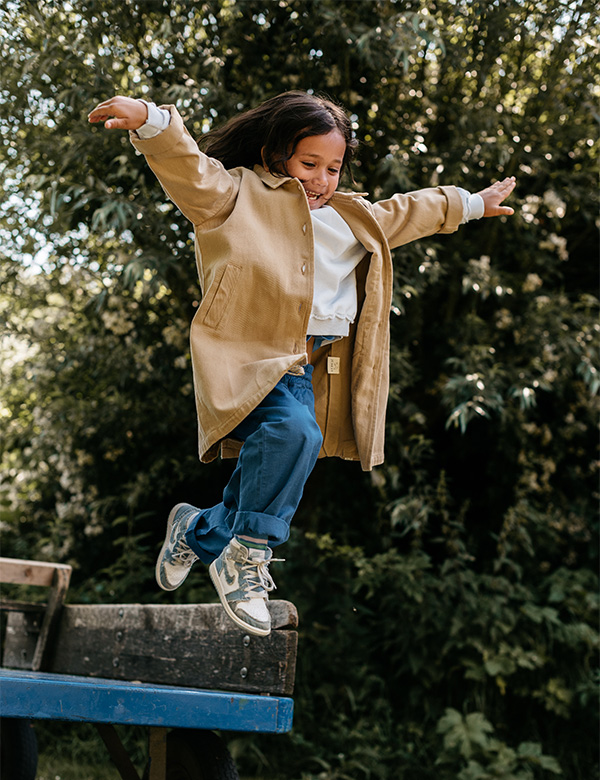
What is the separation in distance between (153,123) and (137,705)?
1.32m

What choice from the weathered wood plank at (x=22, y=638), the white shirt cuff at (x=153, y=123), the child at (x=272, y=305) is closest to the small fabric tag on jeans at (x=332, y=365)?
the child at (x=272, y=305)

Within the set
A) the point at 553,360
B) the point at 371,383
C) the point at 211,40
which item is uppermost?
the point at 211,40

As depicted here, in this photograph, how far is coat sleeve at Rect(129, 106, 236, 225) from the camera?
1865 mm

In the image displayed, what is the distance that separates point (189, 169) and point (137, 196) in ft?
7.19

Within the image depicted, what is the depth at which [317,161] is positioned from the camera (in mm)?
2139

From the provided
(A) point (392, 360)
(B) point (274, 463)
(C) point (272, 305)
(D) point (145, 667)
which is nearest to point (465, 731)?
(A) point (392, 360)

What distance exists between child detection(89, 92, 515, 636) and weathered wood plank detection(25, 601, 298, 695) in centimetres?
26

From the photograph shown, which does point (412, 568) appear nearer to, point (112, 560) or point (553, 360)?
point (553, 360)

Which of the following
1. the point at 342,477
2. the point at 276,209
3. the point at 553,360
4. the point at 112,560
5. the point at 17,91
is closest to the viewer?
the point at 276,209

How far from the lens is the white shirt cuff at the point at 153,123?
6.01ft

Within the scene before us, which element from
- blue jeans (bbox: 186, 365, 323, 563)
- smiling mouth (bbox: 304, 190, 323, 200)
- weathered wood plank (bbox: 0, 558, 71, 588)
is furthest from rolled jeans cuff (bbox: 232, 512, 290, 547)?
weathered wood plank (bbox: 0, 558, 71, 588)

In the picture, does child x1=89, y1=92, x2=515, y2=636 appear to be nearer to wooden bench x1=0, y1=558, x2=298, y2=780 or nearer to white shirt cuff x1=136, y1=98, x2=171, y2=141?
white shirt cuff x1=136, y1=98, x2=171, y2=141

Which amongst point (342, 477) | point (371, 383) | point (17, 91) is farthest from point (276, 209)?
point (342, 477)

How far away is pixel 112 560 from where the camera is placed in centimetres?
531
